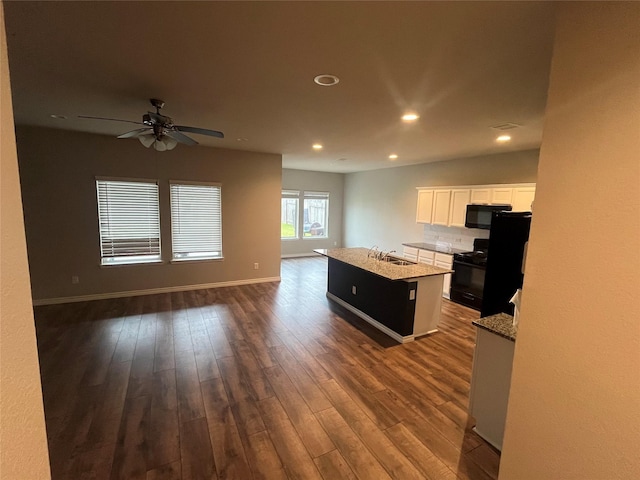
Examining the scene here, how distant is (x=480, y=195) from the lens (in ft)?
16.4

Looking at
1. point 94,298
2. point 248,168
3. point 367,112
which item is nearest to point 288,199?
point 248,168

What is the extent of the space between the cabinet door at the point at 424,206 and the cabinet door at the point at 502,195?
126cm

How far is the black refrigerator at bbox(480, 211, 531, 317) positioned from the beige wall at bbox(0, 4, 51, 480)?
282 centimetres

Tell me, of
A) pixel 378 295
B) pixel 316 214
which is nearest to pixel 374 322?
pixel 378 295

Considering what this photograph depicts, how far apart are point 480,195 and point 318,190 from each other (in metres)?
4.90

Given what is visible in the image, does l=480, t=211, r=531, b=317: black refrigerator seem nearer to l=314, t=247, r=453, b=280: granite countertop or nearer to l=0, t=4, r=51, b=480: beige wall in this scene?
l=314, t=247, r=453, b=280: granite countertop

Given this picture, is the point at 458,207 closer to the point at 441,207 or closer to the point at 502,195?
the point at 441,207

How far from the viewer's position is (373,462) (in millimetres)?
1971

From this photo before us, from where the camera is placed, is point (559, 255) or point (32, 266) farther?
point (32, 266)

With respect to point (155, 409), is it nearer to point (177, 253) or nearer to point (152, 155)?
point (177, 253)

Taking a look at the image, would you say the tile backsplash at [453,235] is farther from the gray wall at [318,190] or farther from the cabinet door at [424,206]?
the gray wall at [318,190]

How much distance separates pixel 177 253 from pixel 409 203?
5.00m

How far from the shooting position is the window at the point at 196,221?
5258 mm

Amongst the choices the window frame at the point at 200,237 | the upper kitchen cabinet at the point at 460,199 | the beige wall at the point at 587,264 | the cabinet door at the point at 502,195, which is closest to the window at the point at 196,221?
the window frame at the point at 200,237
